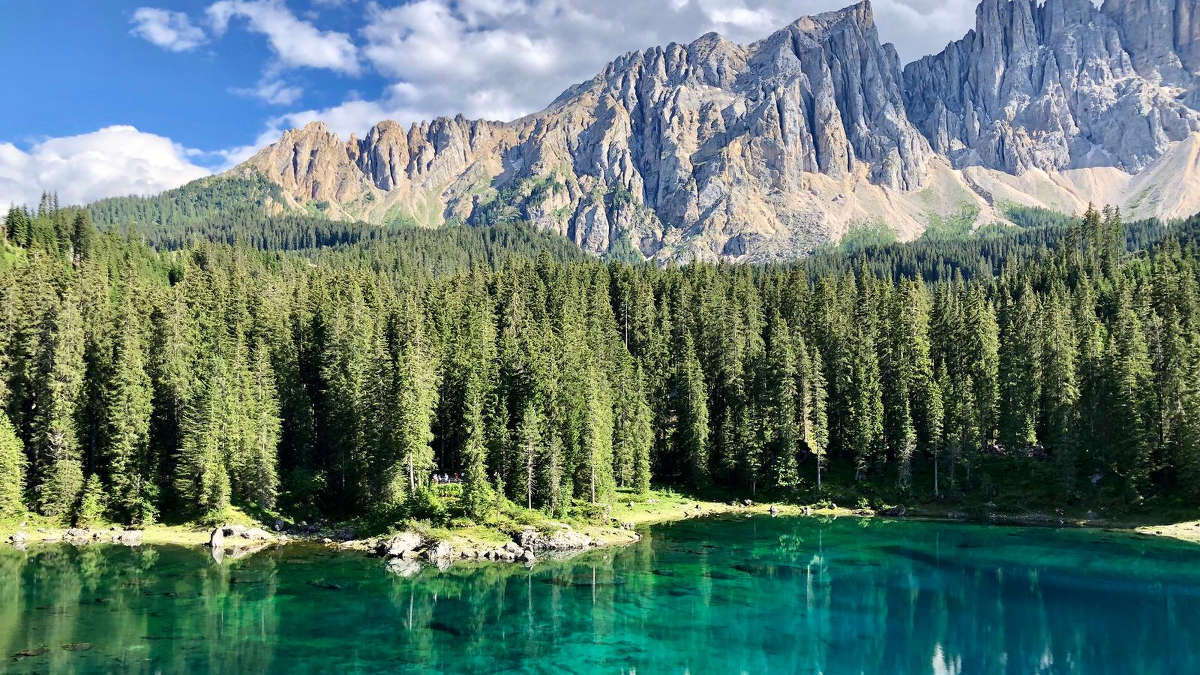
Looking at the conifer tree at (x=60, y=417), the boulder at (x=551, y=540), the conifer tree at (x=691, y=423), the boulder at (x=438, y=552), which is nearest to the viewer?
the boulder at (x=438, y=552)

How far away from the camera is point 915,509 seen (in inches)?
3322

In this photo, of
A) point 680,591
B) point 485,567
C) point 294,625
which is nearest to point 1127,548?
point 680,591

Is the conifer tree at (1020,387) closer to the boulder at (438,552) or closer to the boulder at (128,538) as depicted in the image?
the boulder at (438,552)

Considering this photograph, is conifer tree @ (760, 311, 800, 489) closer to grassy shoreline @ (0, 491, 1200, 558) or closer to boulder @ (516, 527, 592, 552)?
grassy shoreline @ (0, 491, 1200, 558)

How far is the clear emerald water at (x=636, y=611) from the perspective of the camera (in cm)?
4050

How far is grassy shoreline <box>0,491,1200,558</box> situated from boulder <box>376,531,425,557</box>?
1.09 metres

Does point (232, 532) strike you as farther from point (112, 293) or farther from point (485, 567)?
point (112, 293)

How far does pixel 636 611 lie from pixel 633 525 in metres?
28.1

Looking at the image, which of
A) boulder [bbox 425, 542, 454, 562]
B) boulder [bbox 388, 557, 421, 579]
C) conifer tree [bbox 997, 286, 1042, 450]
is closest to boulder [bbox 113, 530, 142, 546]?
boulder [bbox 388, 557, 421, 579]

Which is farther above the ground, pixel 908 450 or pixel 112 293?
pixel 112 293

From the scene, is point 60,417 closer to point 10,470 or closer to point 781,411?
point 10,470

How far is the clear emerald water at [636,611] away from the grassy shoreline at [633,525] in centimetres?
356

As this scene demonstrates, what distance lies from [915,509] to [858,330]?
2751 cm

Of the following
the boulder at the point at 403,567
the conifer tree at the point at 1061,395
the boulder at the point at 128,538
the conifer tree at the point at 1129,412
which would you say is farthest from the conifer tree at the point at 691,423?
the boulder at the point at 128,538
